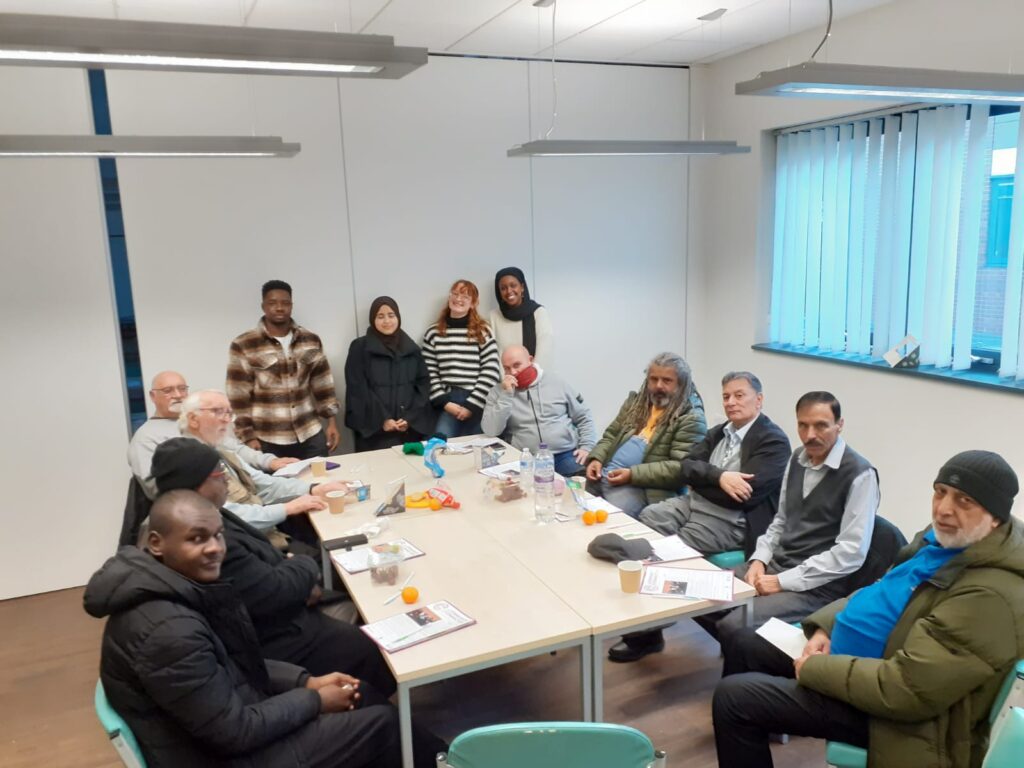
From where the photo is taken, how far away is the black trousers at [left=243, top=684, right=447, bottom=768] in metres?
2.01

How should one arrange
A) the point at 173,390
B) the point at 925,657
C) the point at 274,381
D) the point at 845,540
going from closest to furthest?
1. the point at 925,657
2. the point at 845,540
3. the point at 173,390
4. the point at 274,381

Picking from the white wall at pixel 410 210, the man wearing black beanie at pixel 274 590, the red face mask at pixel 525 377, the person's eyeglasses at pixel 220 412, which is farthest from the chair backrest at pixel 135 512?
the red face mask at pixel 525 377

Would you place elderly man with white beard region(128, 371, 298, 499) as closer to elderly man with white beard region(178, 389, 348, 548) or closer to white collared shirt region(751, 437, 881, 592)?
elderly man with white beard region(178, 389, 348, 548)

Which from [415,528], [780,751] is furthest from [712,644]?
[415,528]

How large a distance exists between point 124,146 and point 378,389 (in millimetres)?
1985

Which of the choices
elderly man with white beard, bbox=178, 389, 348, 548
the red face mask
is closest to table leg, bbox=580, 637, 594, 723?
elderly man with white beard, bbox=178, 389, 348, 548

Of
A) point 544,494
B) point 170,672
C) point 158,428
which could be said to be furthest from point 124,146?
point 170,672

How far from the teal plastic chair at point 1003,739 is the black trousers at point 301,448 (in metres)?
3.45

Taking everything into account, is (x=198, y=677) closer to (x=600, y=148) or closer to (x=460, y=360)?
(x=600, y=148)

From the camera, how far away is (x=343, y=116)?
4906 mm

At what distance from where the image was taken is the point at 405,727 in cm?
213

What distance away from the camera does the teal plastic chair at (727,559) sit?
3246mm

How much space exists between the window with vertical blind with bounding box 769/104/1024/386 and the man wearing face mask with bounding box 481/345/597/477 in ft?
6.32

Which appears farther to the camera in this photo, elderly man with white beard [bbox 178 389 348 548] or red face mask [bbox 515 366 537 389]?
red face mask [bbox 515 366 537 389]
